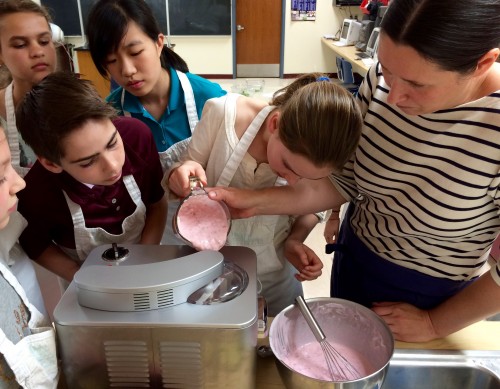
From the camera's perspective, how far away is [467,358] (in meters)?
0.85

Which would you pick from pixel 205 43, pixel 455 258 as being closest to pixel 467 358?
pixel 455 258

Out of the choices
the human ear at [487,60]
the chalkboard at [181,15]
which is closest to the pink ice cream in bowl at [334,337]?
the human ear at [487,60]

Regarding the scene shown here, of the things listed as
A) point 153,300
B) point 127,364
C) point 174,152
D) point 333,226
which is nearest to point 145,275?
point 153,300

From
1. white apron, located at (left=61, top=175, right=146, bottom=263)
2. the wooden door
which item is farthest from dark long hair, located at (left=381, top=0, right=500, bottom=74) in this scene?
the wooden door

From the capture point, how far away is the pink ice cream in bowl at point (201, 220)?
31.1 inches

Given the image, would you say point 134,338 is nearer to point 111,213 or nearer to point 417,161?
point 111,213

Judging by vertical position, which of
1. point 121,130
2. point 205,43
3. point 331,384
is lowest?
point 205,43

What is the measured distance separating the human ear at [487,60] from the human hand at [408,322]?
1.58 ft

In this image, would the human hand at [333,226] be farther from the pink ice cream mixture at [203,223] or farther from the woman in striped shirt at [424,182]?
the pink ice cream mixture at [203,223]

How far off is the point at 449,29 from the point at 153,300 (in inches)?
21.9

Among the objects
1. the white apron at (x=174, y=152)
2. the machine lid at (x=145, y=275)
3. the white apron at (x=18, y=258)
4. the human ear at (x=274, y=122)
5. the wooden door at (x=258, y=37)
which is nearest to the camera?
the machine lid at (x=145, y=275)

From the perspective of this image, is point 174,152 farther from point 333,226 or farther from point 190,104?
point 333,226

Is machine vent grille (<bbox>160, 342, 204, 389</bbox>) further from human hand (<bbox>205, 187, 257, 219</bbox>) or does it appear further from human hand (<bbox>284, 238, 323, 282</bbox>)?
human hand (<bbox>284, 238, 323, 282</bbox>)

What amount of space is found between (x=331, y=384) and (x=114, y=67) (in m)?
0.96
